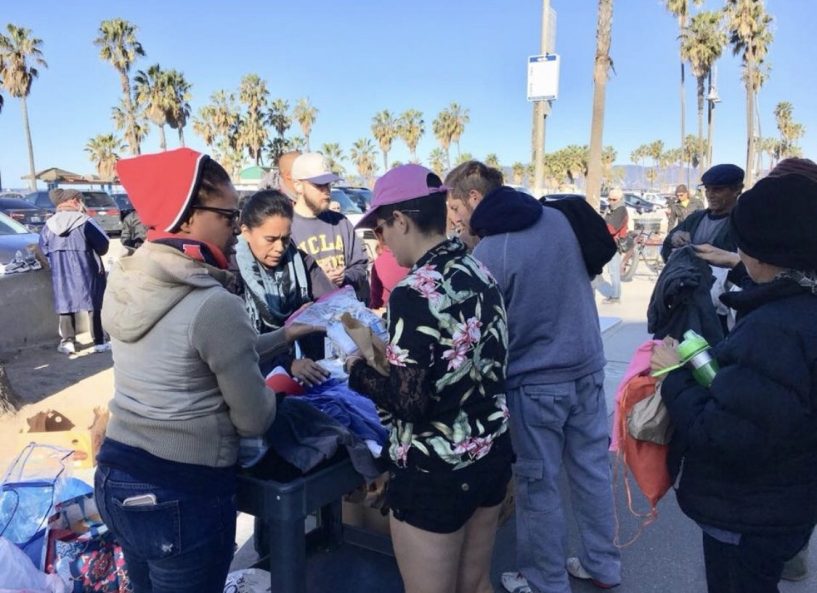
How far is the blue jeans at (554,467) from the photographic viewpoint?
2727mm

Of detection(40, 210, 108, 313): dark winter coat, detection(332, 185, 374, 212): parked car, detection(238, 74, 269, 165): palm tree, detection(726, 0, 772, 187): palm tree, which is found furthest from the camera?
detection(238, 74, 269, 165): palm tree

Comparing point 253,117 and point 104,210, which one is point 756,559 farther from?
point 253,117

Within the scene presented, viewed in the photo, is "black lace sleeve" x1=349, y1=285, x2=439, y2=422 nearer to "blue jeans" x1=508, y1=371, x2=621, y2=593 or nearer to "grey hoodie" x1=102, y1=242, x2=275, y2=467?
"grey hoodie" x1=102, y1=242, x2=275, y2=467

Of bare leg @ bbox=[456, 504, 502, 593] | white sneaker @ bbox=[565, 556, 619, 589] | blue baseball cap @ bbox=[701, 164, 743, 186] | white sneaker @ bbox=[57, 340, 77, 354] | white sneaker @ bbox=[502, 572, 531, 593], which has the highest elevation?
blue baseball cap @ bbox=[701, 164, 743, 186]

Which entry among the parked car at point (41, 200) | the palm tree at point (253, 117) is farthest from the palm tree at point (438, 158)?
the parked car at point (41, 200)

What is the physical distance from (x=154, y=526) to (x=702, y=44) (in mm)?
47062

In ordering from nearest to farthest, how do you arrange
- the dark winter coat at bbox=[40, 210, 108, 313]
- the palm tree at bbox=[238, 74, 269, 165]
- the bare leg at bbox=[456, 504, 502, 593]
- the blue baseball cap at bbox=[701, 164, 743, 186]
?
the bare leg at bbox=[456, 504, 502, 593], the blue baseball cap at bbox=[701, 164, 743, 186], the dark winter coat at bbox=[40, 210, 108, 313], the palm tree at bbox=[238, 74, 269, 165]

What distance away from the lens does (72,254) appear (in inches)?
285

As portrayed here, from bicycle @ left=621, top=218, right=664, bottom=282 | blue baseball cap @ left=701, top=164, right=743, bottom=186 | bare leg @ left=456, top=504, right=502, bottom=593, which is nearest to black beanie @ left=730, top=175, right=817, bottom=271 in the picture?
bare leg @ left=456, top=504, right=502, bottom=593

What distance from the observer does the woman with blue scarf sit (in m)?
2.99

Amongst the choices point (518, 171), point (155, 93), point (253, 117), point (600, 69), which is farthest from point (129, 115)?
point (518, 171)

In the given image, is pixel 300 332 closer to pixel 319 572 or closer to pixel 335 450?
pixel 335 450

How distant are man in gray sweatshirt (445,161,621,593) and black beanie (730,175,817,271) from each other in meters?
0.89

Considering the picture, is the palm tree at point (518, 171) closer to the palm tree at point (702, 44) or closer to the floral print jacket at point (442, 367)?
the palm tree at point (702, 44)
